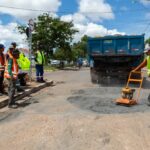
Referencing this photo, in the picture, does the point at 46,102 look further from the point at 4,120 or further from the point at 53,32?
the point at 53,32

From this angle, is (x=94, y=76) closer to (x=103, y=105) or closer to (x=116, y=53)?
(x=116, y=53)

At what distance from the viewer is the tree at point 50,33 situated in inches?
1612

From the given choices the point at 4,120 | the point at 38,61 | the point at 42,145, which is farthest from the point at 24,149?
the point at 38,61

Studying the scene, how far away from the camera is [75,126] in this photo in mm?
7258

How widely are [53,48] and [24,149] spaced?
120 ft

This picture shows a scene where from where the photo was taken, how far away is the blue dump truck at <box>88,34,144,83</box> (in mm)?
16516

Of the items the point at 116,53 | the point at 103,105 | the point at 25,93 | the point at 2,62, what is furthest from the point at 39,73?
the point at 103,105

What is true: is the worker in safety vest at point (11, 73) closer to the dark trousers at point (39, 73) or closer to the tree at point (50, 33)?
the dark trousers at point (39, 73)

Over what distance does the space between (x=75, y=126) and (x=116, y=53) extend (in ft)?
32.8

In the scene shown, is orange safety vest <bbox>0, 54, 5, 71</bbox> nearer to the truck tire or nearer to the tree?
the truck tire

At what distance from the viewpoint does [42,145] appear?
19.6 feet

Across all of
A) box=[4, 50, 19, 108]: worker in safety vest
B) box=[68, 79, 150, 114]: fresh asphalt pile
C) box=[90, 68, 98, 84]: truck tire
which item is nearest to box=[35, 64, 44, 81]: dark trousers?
box=[90, 68, 98, 84]: truck tire

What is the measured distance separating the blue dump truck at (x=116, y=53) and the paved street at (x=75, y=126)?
240 inches

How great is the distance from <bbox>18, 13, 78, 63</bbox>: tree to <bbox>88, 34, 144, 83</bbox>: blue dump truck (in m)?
24.0
